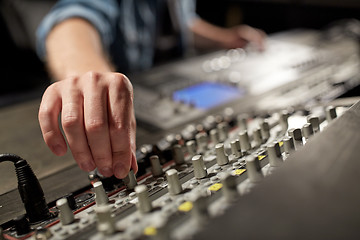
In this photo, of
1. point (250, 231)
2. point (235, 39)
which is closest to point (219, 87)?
point (235, 39)

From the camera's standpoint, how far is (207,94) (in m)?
1.41

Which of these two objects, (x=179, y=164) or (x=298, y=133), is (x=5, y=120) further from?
(x=298, y=133)

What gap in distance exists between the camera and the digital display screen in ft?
4.31

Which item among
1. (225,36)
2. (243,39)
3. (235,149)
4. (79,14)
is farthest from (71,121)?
(225,36)

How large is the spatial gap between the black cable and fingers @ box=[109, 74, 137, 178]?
14cm

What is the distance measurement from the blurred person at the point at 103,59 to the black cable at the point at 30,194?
0.07 metres

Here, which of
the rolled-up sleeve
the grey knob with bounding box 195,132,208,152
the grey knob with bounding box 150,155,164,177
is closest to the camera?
the grey knob with bounding box 150,155,164,177

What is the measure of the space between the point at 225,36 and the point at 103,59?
1370 millimetres

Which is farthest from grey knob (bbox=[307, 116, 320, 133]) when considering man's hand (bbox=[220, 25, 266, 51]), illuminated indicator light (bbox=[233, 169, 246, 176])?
man's hand (bbox=[220, 25, 266, 51])

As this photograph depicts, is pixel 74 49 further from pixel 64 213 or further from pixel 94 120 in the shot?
pixel 64 213

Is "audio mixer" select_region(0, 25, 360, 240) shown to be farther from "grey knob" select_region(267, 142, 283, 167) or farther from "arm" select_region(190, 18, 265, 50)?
"arm" select_region(190, 18, 265, 50)

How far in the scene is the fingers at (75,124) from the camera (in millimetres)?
646

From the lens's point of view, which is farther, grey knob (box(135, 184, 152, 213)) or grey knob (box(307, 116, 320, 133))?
grey knob (box(307, 116, 320, 133))

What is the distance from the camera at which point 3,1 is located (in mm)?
2609
